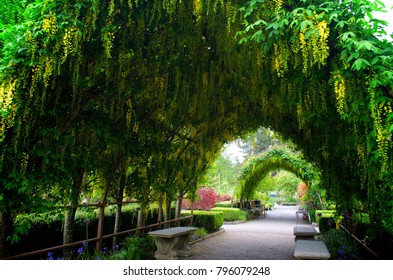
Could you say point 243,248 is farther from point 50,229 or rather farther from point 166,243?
point 50,229

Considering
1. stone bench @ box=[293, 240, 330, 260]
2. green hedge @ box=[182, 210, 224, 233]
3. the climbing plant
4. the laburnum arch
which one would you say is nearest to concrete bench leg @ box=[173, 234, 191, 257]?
the laburnum arch

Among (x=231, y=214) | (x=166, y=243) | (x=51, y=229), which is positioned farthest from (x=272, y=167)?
(x=51, y=229)

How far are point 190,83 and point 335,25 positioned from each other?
2304 mm

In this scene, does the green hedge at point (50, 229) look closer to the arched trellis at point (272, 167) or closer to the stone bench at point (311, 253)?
the stone bench at point (311, 253)

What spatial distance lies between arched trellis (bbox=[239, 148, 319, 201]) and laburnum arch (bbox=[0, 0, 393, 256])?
22.5 feet

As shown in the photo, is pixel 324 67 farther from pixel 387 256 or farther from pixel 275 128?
pixel 275 128

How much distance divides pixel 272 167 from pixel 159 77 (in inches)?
386

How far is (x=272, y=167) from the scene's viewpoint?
42.2ft

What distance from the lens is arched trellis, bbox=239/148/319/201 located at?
37.2ft

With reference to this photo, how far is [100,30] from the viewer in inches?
111

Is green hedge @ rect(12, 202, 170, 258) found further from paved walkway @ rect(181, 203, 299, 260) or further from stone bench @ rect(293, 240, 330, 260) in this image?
stone bench @ rect(293, 240, 330, 260)

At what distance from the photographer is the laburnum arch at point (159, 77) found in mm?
2281
